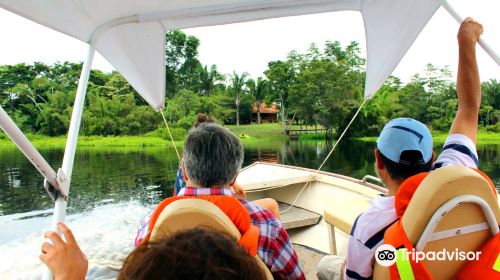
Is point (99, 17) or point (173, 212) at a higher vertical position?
point (99, 17)

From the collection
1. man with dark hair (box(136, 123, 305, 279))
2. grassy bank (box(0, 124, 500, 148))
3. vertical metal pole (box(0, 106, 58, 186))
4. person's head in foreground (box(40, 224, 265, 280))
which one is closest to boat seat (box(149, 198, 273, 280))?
man with dark hair (box(136, 123, 305, 279))

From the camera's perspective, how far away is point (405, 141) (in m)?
1.21

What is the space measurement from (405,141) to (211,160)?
2.20ft

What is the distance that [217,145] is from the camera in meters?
1.34

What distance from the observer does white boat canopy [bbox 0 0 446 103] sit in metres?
1.81

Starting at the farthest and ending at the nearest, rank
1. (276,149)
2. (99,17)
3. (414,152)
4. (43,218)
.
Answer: (276,149)
(43,218)
(99,17)
(414,152)

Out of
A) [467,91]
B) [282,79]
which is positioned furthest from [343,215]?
[282,79]

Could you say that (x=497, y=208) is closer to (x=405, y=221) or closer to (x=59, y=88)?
(x=405, y=221)

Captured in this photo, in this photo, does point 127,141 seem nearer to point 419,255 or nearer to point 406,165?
point 406,165

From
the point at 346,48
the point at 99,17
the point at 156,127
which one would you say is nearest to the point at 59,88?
the point at 156,127

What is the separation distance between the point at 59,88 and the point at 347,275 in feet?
121

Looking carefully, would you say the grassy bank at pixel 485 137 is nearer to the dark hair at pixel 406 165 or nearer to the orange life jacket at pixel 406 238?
the dark hair at pixel 406 165

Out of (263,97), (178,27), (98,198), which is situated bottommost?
(98,198)

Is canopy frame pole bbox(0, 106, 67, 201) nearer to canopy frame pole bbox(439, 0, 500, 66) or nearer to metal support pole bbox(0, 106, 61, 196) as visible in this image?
metal support pole bbox(0, 106, 61, 196)
